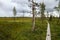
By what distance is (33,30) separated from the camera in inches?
2376

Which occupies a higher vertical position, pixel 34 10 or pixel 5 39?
pixel 34 10

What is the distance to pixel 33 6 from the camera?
5800cm

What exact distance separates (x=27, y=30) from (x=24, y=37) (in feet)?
17.9

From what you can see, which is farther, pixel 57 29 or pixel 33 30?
pixel 57 29

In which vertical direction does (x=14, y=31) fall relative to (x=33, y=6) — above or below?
below

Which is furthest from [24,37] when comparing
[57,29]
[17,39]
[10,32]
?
[57,29]

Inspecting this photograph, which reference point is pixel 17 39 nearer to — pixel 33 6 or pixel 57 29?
pixel 33 6

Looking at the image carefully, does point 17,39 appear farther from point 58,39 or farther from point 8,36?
point 58,39

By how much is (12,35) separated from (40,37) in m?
8.69

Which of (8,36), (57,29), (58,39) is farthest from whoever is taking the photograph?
(57,29)

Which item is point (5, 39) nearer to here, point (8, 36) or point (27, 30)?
point (8, 36)

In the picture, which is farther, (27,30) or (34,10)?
(27,30)

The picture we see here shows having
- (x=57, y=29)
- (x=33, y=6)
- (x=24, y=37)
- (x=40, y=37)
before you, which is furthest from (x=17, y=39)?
(x=57, y=29)

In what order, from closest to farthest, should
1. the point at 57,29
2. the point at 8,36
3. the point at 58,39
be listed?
the point at 58,39 < the point at 8,36 < the point at 57,29
